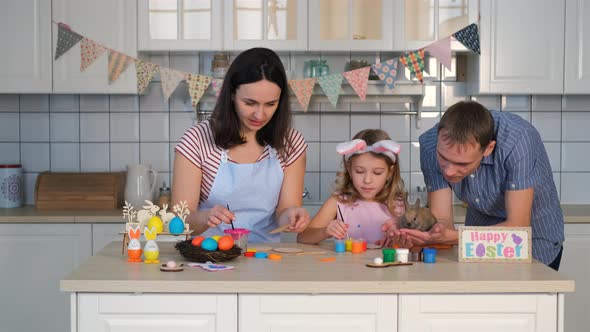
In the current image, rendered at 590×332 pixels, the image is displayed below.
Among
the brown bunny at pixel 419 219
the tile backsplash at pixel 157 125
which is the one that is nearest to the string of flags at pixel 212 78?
the tile backsplash at pixel 157 125

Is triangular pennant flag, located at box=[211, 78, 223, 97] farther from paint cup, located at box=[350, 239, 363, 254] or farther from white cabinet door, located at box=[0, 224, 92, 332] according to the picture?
paint cup, located at box=[350, 239, 363, 254]

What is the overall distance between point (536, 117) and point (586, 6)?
612mm

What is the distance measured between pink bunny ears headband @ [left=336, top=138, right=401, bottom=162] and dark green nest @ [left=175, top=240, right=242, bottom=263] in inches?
20.8

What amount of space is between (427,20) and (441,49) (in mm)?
156

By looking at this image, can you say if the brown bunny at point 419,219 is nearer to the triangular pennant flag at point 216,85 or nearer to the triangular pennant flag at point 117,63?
the triangular pennant flag at point 216,85

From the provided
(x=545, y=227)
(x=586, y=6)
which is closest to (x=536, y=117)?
(x=586, y=6)

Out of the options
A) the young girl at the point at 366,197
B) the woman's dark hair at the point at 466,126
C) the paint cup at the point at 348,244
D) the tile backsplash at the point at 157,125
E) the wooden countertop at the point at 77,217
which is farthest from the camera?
the tile backsplash at the point at 157,125

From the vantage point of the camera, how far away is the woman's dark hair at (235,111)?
7.38 feet

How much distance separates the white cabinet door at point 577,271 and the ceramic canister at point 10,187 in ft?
8.20

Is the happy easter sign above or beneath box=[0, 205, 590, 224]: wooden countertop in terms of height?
above

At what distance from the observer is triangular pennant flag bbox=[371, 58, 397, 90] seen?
11.8ft

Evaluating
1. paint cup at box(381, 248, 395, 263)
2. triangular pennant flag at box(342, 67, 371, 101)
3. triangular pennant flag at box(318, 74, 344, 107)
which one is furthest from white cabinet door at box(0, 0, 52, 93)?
paint cup at box(381, 248, 395, 263)

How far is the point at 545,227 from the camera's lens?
2418 mm

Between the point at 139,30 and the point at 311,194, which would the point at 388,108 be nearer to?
the point at 311,194
